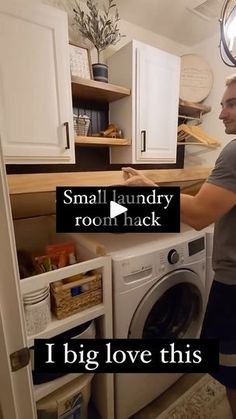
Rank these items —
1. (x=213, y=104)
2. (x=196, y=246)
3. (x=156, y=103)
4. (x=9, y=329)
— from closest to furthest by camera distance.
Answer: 1. (x=9, y=329)
2. (x=196, y=246)
3. (x=156, y=103)
4. (x=213, y=104)

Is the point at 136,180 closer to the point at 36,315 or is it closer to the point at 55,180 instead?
the point at 55,180

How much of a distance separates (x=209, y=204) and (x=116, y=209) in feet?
1.20

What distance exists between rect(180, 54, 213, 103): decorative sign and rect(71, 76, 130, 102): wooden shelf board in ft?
2.17

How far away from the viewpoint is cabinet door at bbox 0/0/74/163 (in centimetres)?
93

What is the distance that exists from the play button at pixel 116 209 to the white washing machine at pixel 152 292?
0.17 m

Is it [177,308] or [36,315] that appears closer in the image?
[36,315]

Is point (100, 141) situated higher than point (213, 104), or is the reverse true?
point (213, 104)

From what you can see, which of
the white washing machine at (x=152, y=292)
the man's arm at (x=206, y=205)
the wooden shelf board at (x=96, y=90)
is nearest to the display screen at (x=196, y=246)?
the white washing machine at (x=152, y=292)

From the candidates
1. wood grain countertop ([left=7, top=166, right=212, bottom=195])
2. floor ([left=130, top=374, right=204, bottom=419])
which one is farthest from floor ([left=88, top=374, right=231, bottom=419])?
wood grain countertop ([left=7, top=166, right=212, bottom=195])

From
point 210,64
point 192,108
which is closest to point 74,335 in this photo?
point 192,108

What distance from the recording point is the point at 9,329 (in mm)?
503

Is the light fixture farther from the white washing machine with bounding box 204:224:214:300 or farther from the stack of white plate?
the stack of white plate

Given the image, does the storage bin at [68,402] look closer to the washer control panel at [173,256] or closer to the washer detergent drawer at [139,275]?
the washer detergent drawer at [139,275]

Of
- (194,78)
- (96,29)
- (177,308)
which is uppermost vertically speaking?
(96,29)
